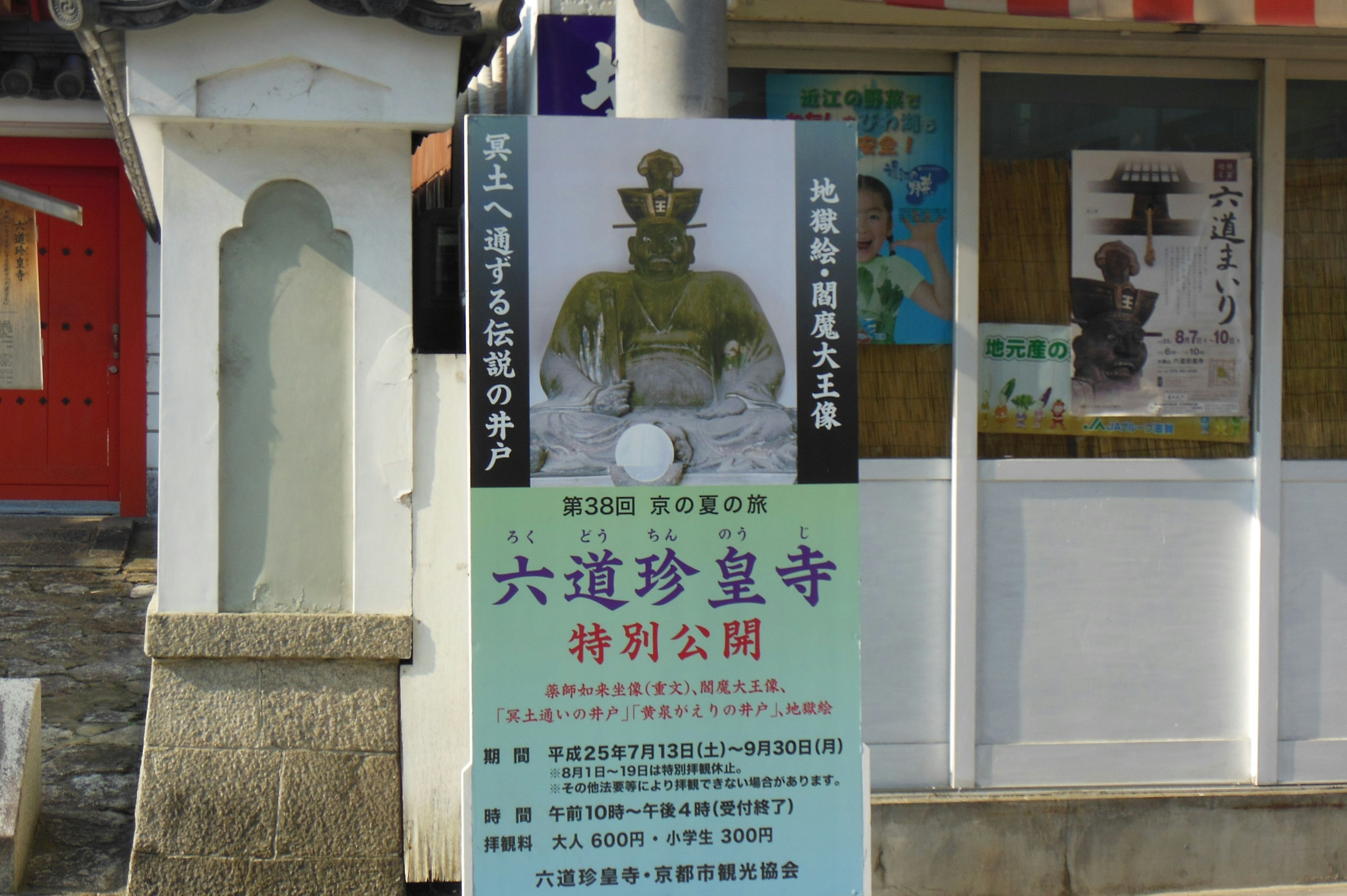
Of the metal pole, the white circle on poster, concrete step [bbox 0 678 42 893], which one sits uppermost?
the metal pole

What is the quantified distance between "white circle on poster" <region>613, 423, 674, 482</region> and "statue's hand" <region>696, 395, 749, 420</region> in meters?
0.12

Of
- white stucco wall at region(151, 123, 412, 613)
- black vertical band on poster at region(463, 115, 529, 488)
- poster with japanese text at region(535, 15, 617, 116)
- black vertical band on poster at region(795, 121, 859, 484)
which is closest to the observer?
black vertical band on poster at region(463, 115, 529, 488)

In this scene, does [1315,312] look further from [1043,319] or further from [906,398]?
[906,398]

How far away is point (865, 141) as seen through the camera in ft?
14.8

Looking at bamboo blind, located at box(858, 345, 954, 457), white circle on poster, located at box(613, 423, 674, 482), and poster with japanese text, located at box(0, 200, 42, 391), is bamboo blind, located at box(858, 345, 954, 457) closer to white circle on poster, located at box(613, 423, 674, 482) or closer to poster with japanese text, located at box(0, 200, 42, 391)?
white circle on poster, located at box(613, 423, 674, 482)

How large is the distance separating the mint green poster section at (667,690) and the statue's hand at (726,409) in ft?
0.64

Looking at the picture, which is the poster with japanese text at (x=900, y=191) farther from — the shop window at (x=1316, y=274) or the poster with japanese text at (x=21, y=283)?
the poster with japanese text at (x=21, y=283)

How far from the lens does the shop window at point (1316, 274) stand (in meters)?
4.67

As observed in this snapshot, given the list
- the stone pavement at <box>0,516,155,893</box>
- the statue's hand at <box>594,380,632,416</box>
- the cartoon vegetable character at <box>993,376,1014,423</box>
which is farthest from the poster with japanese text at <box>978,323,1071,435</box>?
the stone pavement at <box>0,516,155,893</box>

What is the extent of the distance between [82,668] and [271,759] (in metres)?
2.93

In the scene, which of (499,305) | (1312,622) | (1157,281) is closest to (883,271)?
(1157,281)

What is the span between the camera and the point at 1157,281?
15.1 feet

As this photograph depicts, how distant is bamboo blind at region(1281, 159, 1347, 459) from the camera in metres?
4.68

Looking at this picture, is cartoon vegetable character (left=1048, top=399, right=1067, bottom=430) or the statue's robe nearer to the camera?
the statue's robe
